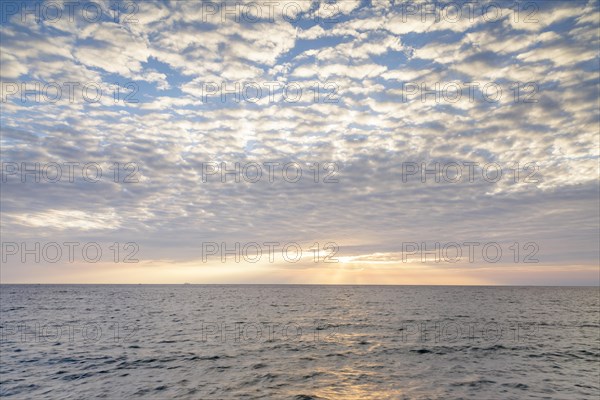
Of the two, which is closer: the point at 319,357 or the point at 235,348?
the point at 319,357

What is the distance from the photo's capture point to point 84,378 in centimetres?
2339

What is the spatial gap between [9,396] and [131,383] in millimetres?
6371

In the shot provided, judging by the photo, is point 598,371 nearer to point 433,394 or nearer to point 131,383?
point 433,394

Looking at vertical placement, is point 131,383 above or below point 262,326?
above

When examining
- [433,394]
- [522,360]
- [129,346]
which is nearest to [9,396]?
[129,346]

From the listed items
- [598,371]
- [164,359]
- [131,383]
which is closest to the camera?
[131,383]

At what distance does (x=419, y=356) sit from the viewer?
1157 inches

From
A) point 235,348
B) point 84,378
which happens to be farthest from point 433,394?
point 84,378

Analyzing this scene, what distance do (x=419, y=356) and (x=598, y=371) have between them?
40.5 feet

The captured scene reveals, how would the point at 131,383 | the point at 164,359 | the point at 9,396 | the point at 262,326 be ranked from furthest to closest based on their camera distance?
the point at 262,326, the point at 164,359, the point at 131,383, the point at 9,396

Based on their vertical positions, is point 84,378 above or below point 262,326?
above

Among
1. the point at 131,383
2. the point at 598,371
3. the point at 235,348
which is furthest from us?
the point at 235,348

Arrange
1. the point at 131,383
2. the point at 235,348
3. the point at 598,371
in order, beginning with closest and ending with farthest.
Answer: the point at 131,383
the point at 598,371
the point at 235,348

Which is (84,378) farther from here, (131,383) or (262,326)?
(262,326)
